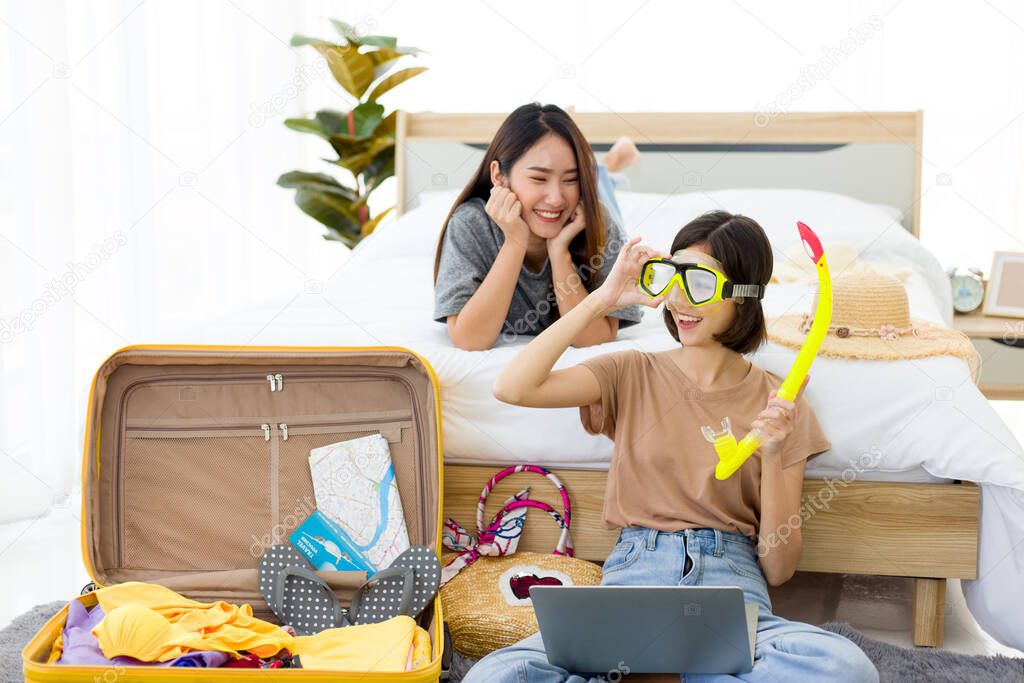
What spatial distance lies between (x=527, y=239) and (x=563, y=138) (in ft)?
0.57

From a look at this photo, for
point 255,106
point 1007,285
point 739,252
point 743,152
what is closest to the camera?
point 739,252

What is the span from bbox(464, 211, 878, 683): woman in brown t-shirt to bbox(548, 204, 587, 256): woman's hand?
0.26 metres

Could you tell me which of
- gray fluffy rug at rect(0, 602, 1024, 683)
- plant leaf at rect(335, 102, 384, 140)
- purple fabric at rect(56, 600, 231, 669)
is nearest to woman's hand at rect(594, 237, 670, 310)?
gray fluffy rug at rect(0, 602, 1024, 683)

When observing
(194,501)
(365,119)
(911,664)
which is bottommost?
(911,664)

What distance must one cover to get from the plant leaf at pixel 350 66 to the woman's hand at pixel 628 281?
2.12 metres

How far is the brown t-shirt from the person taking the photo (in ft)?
4.68

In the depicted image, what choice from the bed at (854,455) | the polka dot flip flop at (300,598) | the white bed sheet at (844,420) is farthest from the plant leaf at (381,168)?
the polka dot flip flop at (300,598)

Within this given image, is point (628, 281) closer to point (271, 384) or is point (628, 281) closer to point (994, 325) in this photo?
point (271, 384)

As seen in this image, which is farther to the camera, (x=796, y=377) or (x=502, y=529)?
(x=502, y=529)

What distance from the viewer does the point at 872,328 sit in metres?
1.78

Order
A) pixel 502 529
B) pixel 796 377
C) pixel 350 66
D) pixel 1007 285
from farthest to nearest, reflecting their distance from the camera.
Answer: pixel 350 66 < pixel 1007 285 < pixel 502 529 < pixel 796 377

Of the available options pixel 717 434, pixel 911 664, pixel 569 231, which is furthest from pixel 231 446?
pixel 911 664

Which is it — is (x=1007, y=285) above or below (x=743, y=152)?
below

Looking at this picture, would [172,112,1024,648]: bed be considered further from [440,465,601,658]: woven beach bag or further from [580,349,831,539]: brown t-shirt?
[580,349,831,539]: brown t-shirt
